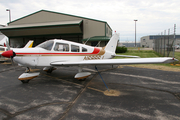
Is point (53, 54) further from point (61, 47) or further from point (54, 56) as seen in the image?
point (61, 47)

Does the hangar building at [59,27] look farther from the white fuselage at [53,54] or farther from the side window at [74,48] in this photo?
the side window at [74,48]

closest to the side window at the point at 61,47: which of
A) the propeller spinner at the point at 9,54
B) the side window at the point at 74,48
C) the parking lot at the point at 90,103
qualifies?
the side window at the point at 74,48

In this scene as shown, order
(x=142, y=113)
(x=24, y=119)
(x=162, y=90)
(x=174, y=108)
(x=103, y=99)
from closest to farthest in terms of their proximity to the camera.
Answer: (x=24, y=119) < (x=142, y=113) < (x=174, y=108) < (x=103, y=99) < (x=162, y=90)

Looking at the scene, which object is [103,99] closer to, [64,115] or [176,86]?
[64,115]

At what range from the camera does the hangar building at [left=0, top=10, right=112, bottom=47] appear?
73.0ft

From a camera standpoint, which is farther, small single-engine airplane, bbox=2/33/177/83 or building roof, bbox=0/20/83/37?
building roof, bbox=0/20/83/37

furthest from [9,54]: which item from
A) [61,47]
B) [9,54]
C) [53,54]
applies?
[61,47]

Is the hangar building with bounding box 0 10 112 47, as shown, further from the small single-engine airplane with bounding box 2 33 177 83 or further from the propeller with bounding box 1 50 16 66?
the propeller with bounding box 1 50 16 66

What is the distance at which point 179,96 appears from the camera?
4312 millimetres

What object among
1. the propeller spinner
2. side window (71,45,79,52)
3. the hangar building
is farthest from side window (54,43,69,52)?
the hangar building

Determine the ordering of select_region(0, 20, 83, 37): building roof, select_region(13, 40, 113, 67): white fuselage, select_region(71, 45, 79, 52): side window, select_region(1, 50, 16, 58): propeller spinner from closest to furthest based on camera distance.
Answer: select_region(1, 50, 16, 58): propeller spinner < select_region(13, 40, 113, 67): white fuselage < select_region(71, 45, 79, 52): side window < select_region(0, 20, 83, 37): building roof

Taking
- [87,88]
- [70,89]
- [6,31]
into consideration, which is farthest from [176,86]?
[6,31]

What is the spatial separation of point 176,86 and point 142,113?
330 cm

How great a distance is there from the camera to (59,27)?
2236cm
